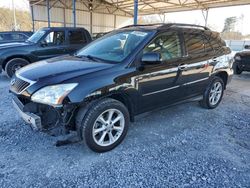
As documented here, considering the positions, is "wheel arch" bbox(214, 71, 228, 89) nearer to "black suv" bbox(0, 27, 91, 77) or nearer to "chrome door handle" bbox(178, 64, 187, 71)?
"chrome door handle" bbox(178, 64, 187, 71)

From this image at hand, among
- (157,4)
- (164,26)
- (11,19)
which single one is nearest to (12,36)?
(164,26)

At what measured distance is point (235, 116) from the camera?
456cm

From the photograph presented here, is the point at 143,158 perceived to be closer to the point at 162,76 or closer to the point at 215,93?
the point at 162,76

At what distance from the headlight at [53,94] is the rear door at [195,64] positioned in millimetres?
2117

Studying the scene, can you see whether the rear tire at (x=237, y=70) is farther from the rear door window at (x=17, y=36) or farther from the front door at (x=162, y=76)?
the rear door window at (x=17, y=36)

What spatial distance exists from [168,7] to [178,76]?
19162mm

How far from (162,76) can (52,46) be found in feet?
16.6

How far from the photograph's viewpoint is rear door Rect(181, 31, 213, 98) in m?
3.90

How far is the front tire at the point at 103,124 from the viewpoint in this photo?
277 centimetres

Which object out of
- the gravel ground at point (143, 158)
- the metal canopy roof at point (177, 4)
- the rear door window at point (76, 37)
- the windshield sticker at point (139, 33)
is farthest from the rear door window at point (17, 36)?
the metal canopy roof at point (177, 4)

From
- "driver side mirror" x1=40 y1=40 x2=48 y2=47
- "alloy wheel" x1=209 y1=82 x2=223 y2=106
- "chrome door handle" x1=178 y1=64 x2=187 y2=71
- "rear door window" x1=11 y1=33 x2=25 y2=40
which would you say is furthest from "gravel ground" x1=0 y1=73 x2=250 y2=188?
"rear door window" x1=11 y1=33 x2=25 y2=40

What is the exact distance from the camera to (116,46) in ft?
11.8

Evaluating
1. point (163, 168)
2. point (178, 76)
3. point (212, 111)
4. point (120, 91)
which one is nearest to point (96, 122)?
point (120, 91)

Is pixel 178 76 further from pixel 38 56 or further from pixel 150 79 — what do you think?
pixel 38 56
